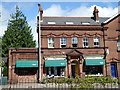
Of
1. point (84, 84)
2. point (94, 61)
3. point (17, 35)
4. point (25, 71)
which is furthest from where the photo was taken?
point (17, 35)

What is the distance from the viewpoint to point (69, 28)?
81.7 feet

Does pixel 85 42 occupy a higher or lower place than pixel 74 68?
higher

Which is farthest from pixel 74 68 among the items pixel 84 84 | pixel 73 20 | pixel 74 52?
pixel 84 84

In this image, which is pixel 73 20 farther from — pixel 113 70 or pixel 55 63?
pixel 113 70

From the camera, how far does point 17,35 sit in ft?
129

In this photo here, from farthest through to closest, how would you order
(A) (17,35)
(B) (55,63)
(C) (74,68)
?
1. (A) (17,35)
2. (C) (74,68)
3. (B) (55,63)

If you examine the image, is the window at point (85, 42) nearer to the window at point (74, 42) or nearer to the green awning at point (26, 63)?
the window at point (74, 42)

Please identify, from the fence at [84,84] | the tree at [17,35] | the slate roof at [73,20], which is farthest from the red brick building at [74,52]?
the tree at [17,35]

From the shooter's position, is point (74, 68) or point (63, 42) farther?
point (74, 68)

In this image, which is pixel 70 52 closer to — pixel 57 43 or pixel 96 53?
pixel 57 43

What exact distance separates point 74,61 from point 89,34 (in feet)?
15.1

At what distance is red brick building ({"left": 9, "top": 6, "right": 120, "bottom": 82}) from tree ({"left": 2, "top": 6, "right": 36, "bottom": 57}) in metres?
15.1

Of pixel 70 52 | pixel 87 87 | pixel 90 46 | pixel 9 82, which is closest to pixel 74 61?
pixel 70 52

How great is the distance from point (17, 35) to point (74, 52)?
1943cm
